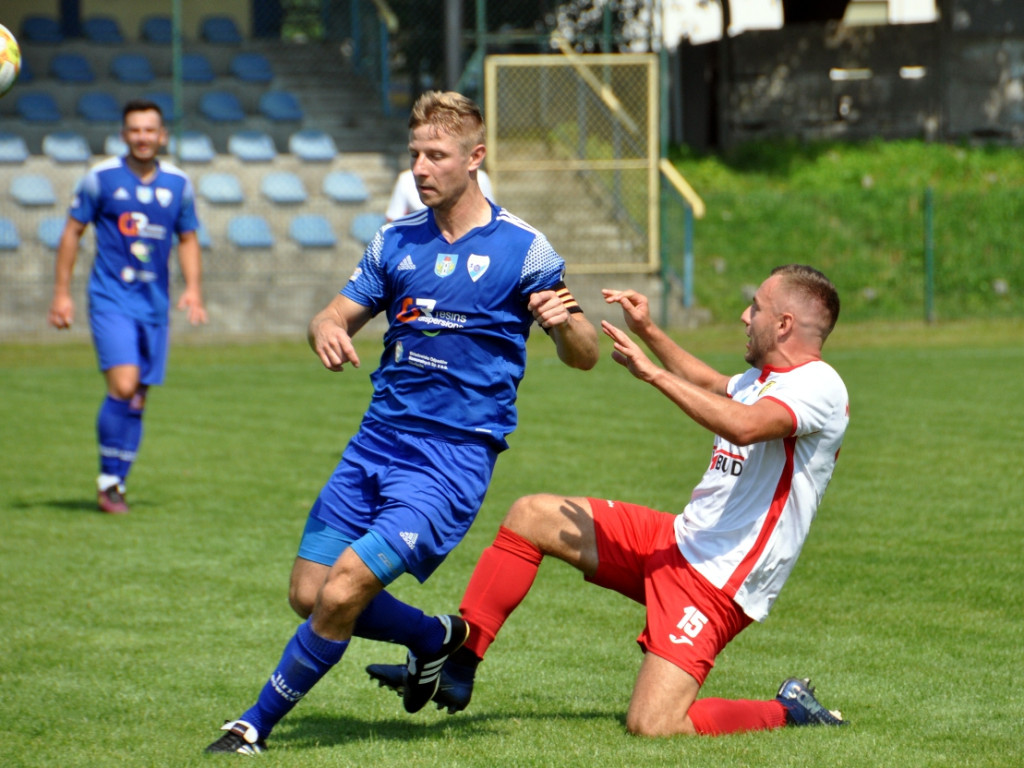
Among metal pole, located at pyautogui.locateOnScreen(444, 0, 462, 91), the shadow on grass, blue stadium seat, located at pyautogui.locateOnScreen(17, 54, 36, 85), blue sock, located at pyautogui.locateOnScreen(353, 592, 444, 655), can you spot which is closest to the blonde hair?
blue sock, located at pyautogui.locateOnScreen(353, 592, 444, 655)

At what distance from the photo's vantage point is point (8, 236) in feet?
63.8

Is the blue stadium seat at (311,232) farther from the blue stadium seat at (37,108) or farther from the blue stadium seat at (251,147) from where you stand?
the blue stadium seat at (37,108)

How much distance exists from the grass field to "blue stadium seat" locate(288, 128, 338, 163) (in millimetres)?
11613

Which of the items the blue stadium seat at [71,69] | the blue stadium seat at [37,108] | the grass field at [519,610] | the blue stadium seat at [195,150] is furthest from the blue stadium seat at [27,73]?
the grass field at [519,610]

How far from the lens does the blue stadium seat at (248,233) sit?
67.6 ft

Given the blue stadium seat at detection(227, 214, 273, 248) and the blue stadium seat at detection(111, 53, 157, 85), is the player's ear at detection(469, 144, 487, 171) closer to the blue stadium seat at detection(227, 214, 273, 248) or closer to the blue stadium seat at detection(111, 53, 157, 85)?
the blue stadium seat at detection(227, 214, 273, 248)

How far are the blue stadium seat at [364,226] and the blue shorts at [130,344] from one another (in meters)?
12.9

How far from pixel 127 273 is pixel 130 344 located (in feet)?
1.39

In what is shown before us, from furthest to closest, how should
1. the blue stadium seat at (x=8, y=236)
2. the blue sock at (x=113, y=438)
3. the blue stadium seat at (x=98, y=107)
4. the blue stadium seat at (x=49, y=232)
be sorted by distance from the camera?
the blue stadium seat at (x=98, y=107)
the blue stadium seat at (x=49, y=232)
the blue stadium seat at (x=8, y=236)
the blue sock at (x=113, y=438)

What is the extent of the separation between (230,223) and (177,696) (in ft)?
54.9

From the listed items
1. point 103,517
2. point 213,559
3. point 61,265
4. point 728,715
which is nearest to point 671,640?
point 728,715

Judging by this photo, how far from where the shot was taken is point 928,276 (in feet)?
69.3

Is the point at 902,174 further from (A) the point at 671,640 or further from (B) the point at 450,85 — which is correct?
(A) the point at 671,640

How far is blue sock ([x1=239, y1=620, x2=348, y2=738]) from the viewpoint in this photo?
156 inches
